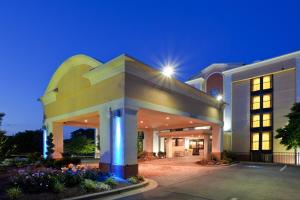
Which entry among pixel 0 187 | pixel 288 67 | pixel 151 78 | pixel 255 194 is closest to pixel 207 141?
pixel 288 67

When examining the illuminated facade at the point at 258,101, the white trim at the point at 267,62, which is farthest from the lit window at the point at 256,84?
the white trim at the point at 267,62

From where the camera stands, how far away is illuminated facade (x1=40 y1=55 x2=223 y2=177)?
13453 mm

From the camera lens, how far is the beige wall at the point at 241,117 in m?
30.3

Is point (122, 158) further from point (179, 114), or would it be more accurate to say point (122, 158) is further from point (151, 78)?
point (179, 114)

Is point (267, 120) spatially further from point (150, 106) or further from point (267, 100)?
point (150, 106)

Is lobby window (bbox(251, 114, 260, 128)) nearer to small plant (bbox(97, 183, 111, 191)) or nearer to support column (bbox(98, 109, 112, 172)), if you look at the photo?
support column (bbox(98, 109, 112, 172))

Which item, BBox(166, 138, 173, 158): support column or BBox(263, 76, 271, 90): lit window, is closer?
BBox(263, 76, 271, 90): lit window

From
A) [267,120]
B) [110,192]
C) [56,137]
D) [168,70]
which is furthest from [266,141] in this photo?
[110,192]

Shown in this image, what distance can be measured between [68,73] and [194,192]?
13.1 metres

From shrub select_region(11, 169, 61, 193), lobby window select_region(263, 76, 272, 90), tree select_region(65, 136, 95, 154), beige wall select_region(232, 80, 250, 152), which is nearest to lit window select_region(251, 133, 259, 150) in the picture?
beige wall select_region(232, 80, 250, 152)

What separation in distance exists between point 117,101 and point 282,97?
Result: 2176 cm

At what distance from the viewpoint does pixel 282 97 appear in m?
27.9

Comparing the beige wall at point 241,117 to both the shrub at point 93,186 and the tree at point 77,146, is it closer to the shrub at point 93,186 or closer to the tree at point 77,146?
the tree at point 77,146

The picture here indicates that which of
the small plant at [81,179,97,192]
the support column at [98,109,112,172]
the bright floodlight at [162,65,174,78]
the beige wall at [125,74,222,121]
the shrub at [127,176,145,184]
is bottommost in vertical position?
the shrub at [127,176,145,184]
